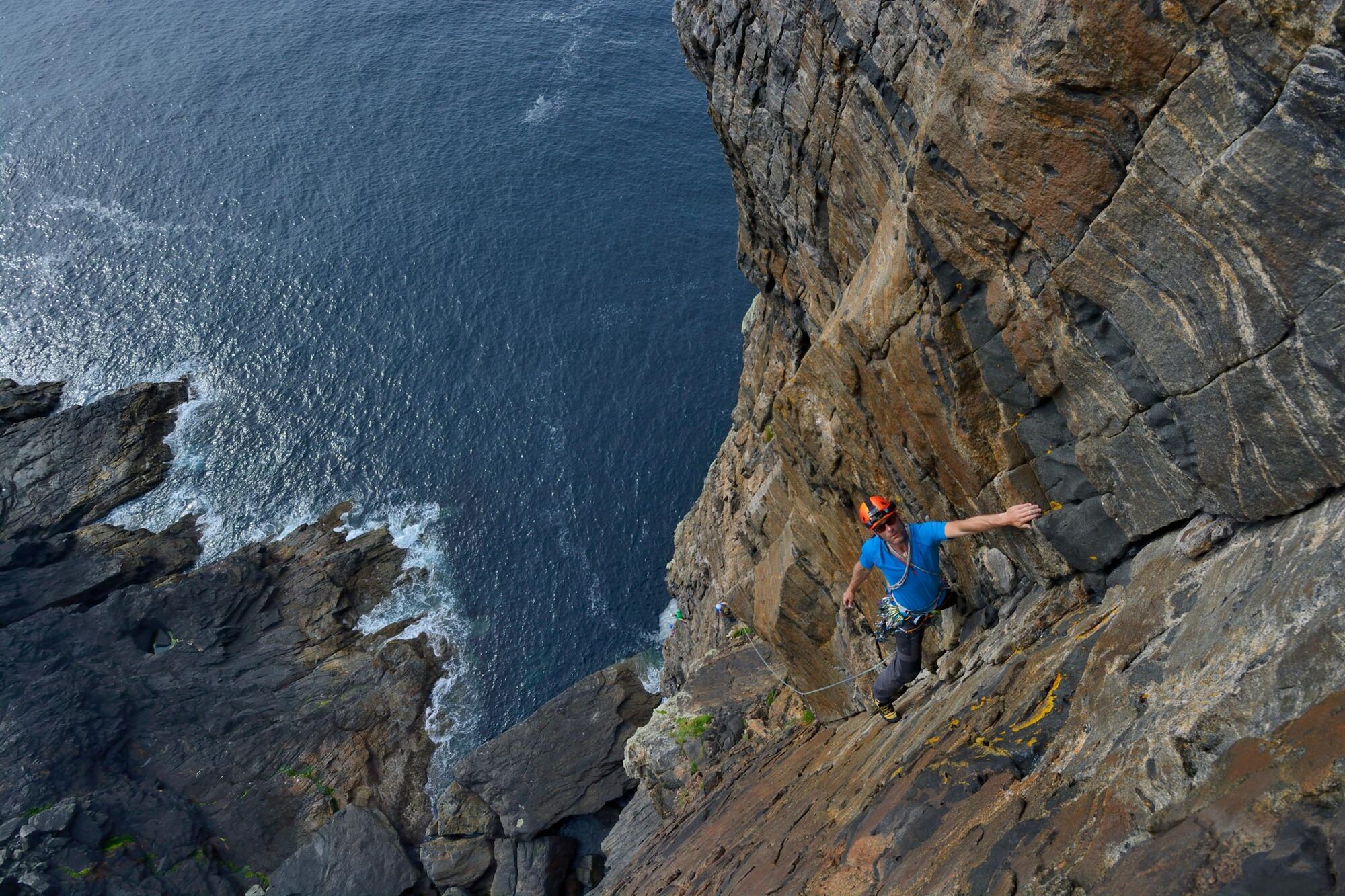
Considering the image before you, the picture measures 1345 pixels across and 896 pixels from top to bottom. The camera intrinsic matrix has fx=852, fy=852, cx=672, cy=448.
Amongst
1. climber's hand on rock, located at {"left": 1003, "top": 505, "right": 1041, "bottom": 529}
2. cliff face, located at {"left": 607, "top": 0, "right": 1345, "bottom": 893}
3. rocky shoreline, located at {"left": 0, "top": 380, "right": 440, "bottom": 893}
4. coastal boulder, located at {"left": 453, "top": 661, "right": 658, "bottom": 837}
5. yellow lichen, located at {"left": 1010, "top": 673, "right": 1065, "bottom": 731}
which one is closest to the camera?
cliff face, located at {"left": 607, "top": 0, "right": 1345, "bottom": 893}

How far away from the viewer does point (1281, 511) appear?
375 inches

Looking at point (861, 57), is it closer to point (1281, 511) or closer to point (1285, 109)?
point (1285, 109)

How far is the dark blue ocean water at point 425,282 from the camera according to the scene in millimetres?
66438

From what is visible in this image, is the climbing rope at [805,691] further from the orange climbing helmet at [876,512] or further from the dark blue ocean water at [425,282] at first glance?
the dark blue ocean water at [425,282]

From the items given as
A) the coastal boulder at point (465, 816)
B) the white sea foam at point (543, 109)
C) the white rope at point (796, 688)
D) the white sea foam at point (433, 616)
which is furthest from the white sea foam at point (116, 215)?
the white rope at point (796, 688)

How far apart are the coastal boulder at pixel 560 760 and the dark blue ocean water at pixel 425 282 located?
4179 mm

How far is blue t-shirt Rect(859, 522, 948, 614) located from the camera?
1468 centimetres

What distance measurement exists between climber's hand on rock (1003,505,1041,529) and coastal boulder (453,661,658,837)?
4499cm

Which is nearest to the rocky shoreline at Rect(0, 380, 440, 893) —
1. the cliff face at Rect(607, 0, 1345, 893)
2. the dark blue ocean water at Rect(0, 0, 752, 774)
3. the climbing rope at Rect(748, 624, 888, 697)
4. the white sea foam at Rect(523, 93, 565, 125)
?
the dark blue ocean water at Rect(0, 0, 752, 774)

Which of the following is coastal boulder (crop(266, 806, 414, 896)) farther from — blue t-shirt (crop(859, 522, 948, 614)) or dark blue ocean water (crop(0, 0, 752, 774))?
→ blue t-shirt (crop(859, 522, 948, 614))

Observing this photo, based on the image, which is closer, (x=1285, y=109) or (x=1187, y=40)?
(x=1285, y=109)

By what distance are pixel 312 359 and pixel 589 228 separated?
2914 cm

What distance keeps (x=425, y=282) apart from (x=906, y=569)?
2909 inches

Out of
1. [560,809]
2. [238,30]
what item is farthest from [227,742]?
[238,30]
